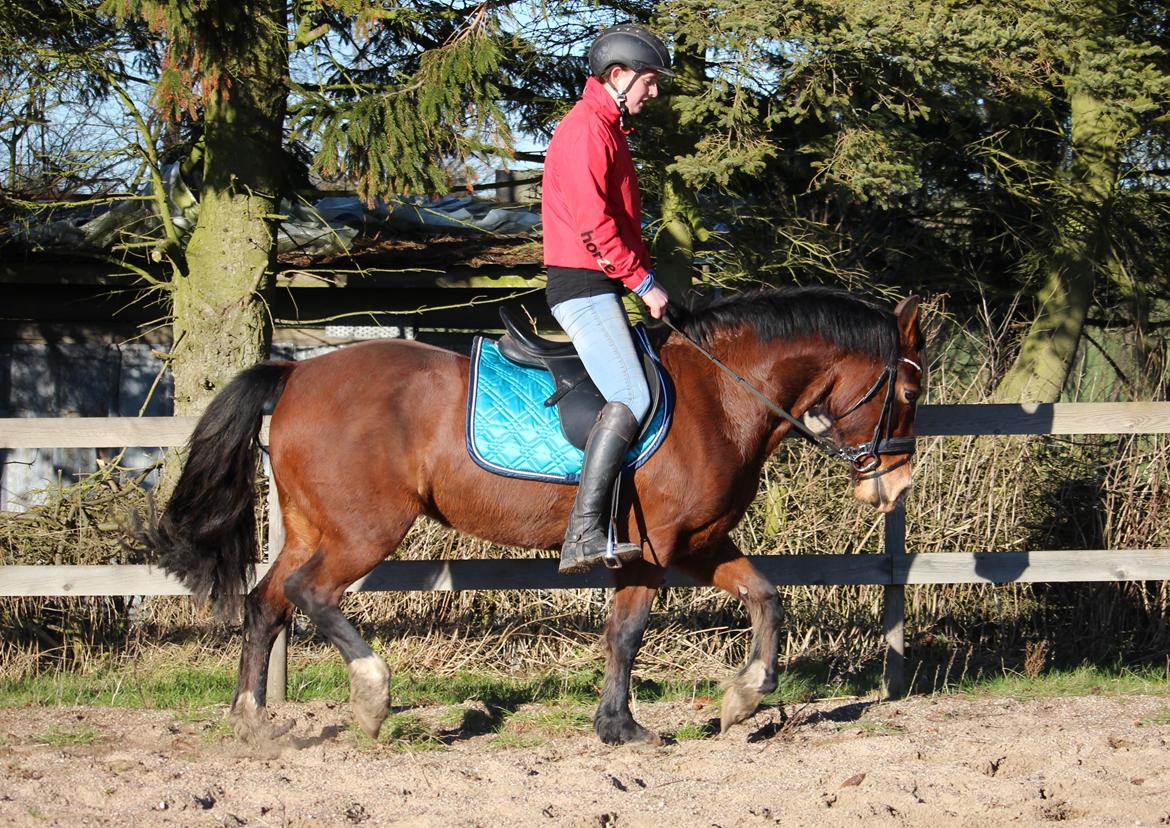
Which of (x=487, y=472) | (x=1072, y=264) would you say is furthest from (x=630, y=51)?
(x=1072, y=264)

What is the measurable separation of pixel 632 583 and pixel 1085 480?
162 inches

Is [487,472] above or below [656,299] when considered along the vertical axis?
below

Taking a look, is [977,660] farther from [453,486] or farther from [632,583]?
[453,486]

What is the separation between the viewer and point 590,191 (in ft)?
16.9

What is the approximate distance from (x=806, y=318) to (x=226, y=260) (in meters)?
4.31

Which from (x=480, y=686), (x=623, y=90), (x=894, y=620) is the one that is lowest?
(x=480, y=686)

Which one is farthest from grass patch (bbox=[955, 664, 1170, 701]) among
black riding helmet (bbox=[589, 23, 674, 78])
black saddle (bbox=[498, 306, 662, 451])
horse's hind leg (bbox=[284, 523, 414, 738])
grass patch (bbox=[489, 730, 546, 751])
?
black riding helmet (bbox=[589, 23, 674, 78])

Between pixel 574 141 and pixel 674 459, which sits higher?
pixel 574 141

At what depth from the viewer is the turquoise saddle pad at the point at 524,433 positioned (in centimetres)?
530

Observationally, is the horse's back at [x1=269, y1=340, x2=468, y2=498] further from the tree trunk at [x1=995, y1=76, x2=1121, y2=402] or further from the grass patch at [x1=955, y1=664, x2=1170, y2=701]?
the tree trunk at [x1=995, y1=76, x2=1121, y2=402]

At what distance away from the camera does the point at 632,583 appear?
18.4 feet

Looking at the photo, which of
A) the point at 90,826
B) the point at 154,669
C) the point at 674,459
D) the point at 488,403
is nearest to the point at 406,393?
the point at 488,403

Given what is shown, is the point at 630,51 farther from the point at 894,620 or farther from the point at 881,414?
the point at 894,620

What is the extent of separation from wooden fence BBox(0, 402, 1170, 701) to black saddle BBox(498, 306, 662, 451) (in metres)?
1.27
